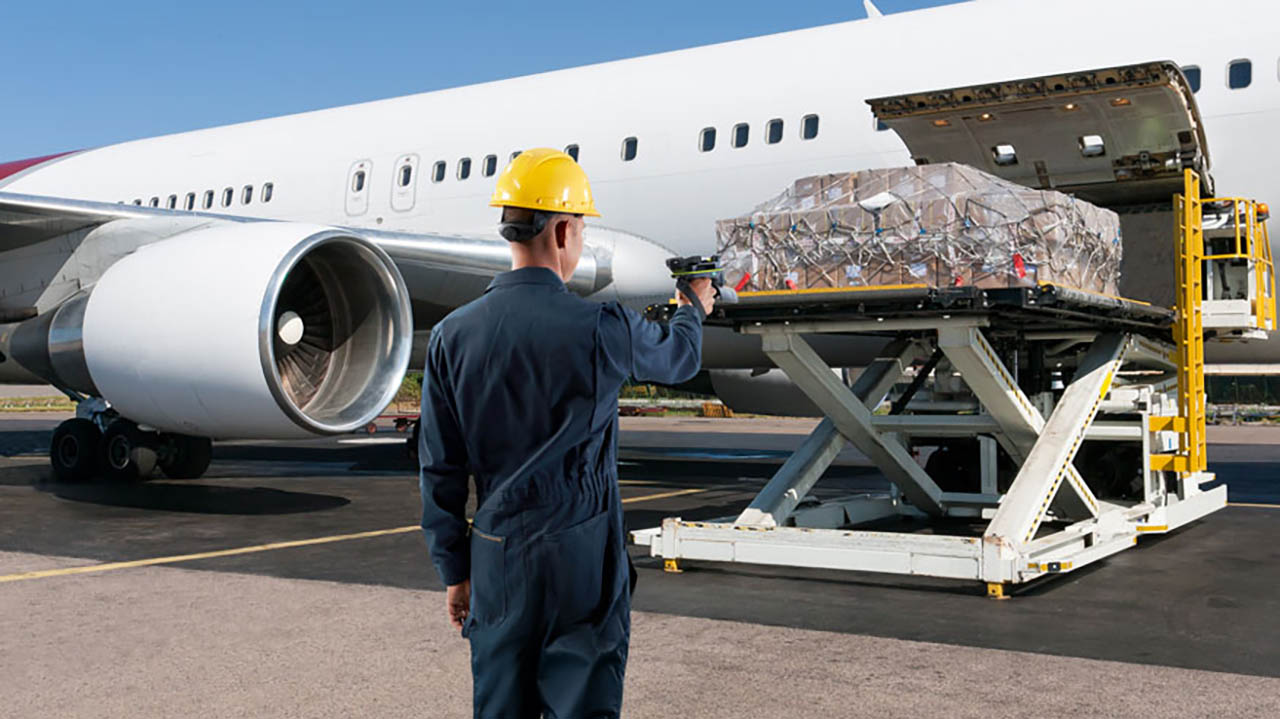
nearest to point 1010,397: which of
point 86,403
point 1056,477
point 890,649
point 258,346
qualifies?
point 1056,477

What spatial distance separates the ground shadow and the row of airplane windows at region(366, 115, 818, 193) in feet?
10.7

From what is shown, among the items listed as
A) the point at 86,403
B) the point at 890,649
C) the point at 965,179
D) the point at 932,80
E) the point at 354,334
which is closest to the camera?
the point at 890,649

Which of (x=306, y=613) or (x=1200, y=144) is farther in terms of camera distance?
(x=1200, y=144)

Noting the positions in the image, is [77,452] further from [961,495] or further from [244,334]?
[961,495]

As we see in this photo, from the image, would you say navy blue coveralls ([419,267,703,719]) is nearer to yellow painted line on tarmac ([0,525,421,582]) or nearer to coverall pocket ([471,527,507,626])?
coverall pocket ([471,527,507,626])

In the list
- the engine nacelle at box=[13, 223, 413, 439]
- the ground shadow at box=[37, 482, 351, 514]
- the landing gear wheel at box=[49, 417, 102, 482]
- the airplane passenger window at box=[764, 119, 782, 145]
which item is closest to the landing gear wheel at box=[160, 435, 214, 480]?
the ground shadow at box=[37, 482, 351, 514]

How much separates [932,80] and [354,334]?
4.71m

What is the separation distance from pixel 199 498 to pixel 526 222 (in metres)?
8.05

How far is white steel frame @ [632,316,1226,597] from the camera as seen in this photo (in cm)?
541

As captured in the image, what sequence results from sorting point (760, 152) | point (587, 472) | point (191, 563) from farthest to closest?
point (760, 152)
point (191, 563)
point (587, 472)

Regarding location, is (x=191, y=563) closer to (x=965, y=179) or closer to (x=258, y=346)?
(x=258, y=346)

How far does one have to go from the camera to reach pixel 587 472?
2.16m

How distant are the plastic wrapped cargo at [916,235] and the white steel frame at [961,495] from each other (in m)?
0.26

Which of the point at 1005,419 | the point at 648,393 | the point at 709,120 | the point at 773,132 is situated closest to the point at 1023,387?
the point at 1005,419
